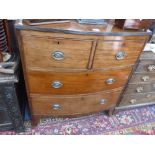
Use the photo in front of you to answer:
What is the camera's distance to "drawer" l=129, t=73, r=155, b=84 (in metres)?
1.49

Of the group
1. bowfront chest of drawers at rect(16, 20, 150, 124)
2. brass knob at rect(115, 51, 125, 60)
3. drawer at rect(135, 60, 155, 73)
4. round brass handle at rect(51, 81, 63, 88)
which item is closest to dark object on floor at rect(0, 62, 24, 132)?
bowfront chest of drawers at rect(16, 20, 150, 124)

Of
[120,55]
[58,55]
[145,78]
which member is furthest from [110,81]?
[58,55]

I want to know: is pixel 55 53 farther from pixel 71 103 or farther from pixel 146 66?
pixel 146 66

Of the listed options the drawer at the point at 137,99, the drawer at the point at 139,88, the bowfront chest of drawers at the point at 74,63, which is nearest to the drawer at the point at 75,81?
the bowfront chest of drawers at the point at 74,63

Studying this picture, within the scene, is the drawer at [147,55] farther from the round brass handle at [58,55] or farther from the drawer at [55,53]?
the round brass handle at [58,55]

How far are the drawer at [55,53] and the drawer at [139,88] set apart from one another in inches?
23.6

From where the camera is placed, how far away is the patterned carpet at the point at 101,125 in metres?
1.67

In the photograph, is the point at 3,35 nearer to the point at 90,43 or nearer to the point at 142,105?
the point at 90,43

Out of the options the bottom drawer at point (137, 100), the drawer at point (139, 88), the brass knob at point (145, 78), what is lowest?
the bottom drawer at point (137, 100)

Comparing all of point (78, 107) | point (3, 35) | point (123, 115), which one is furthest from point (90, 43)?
point (123, 115)

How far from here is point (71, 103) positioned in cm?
147

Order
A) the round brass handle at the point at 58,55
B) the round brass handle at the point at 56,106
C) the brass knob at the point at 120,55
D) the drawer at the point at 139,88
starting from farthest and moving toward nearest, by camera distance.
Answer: the drawer at the point at 139,88 → the round brass handle at the point at 56,106 → the brass knob at the point at 120,55 → the round brass handle at the point at 58,55

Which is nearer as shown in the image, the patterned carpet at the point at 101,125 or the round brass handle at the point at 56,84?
the round brass handle at the point at 56,84

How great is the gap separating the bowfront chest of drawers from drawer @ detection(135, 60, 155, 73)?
0.29 feet
